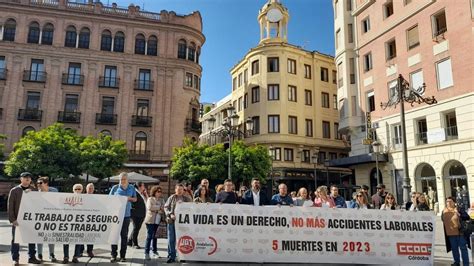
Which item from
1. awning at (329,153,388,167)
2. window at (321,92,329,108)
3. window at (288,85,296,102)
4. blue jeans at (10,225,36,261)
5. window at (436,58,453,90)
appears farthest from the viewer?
window at (321,92,329,108)

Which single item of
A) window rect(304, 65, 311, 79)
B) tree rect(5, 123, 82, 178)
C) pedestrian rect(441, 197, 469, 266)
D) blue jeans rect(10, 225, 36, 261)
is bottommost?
blue jeans rect(10, 225, 36, 261)

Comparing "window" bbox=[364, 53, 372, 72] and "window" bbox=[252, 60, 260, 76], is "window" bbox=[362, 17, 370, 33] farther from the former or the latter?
"window" bbox=[252, 60, 260, 76]

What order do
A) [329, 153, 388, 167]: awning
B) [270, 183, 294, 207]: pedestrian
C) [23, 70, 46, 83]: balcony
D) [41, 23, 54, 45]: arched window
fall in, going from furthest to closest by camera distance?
[41, 23, 54, 45]: arched window
[23, 70, 46, 83]: balcony
[329, 153, 388, 167]: awning
[270, 183, 294, 207]: pedestrian

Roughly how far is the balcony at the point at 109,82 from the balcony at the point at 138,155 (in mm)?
6419

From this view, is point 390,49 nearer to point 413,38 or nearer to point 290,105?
point 413,38

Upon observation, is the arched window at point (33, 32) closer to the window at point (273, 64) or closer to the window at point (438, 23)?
the window at point (273, 64)

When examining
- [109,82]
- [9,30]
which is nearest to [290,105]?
[109,82]

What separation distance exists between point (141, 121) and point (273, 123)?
12.6 metres

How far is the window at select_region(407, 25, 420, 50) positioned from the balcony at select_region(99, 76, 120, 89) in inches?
980

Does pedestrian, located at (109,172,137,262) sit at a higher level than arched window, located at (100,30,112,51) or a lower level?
lower

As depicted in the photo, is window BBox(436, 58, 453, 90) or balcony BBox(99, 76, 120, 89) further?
balcony BBox(99, 76, 120, 89)

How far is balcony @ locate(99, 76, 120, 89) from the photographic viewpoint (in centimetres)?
3378

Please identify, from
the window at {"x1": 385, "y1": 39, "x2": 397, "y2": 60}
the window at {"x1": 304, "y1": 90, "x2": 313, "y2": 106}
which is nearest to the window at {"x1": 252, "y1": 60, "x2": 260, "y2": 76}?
the window at {"x1": 304, "y1": 90, "x2": 313, "y2": 106}

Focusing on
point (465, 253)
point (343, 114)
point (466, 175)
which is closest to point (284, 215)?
point (465, 253)
